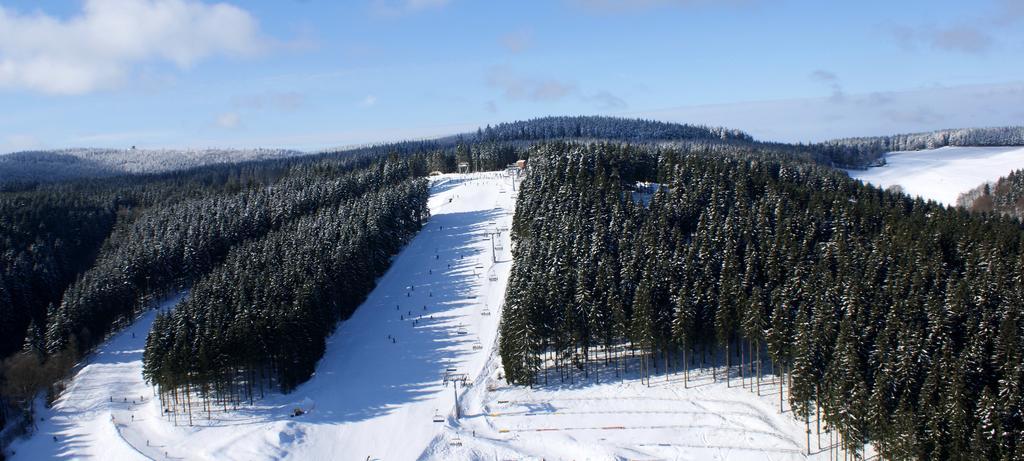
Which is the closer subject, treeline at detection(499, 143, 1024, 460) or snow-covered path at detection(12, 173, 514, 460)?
treeline at detection(499, 143, 1024, 460)

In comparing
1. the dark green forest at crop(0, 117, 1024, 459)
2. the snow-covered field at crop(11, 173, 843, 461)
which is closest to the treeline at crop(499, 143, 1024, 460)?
the dark green forest at crop(0, 117, 1024, 459)

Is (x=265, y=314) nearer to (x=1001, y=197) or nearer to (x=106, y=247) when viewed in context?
(x=106, y=247)

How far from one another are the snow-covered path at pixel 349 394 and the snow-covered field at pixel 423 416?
0.49 feet

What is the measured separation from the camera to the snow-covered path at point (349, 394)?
175 feet

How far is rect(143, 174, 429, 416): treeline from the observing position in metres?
59.1

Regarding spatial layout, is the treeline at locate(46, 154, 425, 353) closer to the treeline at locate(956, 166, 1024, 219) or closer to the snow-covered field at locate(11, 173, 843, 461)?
the snow-covered field at locate(11, 173, 843, 461)

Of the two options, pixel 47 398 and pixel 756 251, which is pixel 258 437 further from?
pixel 756 251

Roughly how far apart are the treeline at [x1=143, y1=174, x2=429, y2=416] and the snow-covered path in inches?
91.4

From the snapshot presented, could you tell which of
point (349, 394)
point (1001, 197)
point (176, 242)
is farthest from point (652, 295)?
point (1001, 197)

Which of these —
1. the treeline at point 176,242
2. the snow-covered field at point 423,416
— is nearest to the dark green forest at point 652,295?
the treeline at point 176,242

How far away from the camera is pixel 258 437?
53.6 meters

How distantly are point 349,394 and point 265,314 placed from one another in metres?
10.5

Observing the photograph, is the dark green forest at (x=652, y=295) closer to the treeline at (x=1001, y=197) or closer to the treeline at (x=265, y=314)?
the treeline at (x=265, y=314)

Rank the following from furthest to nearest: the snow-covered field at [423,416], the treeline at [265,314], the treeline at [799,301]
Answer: the treeline at [265,314]
the snow-covered field at [423,416]
the treeline at [799,301]
